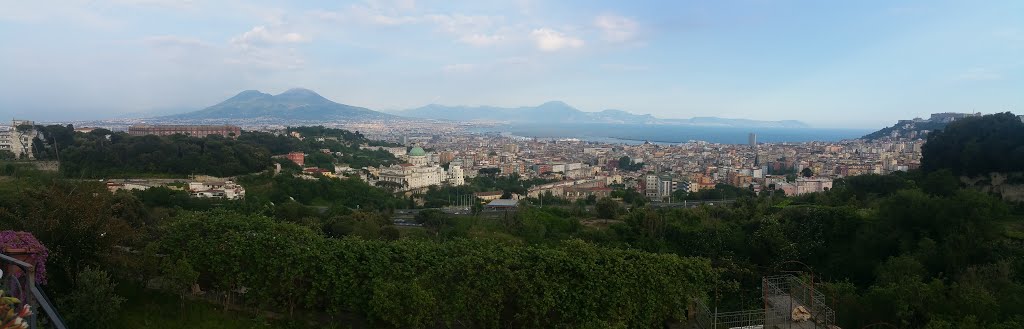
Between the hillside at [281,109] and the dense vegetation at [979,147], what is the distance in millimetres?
134126

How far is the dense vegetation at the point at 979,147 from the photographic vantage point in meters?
15.7

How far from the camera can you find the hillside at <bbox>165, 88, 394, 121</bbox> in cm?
14175

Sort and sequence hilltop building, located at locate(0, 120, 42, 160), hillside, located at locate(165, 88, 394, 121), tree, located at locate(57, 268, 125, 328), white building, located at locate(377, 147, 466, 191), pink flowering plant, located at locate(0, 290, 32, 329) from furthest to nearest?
hillside, located at locate(165, 88, 394, 121)
white building, located at locate(377, 147, 466, 191)
hilltop building, located at locate(0, 120, 42, 160)
tree, located at locate(57, 268, 125, 328)
pink flowering plant, located at locate(0, 290, 32, 329)

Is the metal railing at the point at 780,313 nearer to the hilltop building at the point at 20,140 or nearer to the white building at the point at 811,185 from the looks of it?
the white building at the point at 811,185

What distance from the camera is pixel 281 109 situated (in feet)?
503

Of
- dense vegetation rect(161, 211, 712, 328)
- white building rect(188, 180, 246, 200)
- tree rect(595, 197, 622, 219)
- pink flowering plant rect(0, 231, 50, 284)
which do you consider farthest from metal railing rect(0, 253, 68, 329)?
white building rect(188, 180, 246, 200)

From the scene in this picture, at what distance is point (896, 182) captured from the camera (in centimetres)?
1756

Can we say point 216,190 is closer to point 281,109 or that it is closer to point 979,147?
point 979,147

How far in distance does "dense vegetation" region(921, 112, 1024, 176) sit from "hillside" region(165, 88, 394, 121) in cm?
13413

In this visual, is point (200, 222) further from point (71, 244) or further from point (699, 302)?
point (699, 302)

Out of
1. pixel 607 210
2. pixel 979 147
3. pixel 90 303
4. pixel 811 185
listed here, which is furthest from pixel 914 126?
pixel 90 303

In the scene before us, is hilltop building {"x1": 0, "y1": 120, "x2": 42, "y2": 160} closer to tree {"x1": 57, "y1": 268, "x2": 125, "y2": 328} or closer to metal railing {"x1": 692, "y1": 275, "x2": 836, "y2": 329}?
tree {"x1": 57, "y1": 268, "x2": 125, "y2": 328}

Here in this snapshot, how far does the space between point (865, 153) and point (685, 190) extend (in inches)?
1228

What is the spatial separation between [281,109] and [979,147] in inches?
6063
